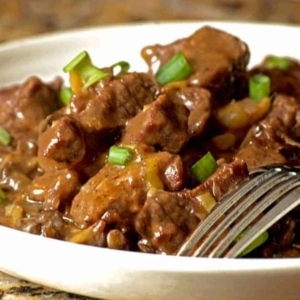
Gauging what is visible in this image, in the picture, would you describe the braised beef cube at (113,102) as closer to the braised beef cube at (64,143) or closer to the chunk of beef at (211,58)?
the braised beef cube at (64,143)

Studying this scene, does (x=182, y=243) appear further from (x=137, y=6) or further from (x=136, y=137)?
(x=137, y=6)

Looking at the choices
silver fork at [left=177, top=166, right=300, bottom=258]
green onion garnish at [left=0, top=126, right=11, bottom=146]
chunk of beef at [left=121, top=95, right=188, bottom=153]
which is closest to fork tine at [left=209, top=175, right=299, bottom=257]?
silver fork at [left=177, top=166, right=300, bottom=258]

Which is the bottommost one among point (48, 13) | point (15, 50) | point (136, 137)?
point (48, 13)

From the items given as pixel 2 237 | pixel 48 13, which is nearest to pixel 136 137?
pixel 2 237

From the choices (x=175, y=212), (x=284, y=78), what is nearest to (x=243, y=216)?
(x=175, y=212)

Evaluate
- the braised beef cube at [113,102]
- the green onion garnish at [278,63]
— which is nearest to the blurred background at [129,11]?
the green onion garnish at [278,63]

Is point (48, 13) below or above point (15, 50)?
below

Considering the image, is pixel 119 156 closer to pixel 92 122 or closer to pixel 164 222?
pixel 92 122
